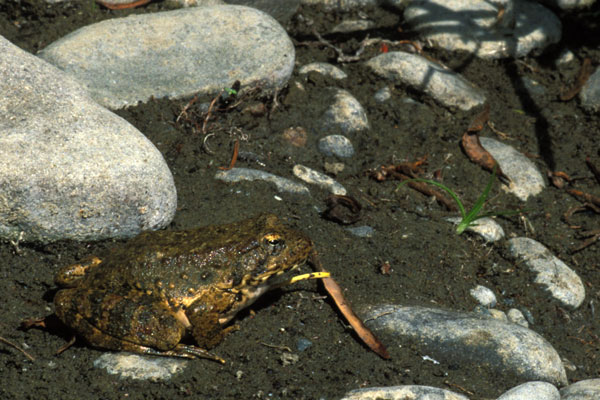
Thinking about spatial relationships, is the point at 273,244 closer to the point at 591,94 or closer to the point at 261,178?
the point at 261,178

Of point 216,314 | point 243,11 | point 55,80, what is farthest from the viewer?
point 243,11

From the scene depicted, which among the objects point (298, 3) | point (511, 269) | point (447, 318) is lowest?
point (511, 269)

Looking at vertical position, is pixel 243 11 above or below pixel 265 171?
above

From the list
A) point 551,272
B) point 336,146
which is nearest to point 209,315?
point 336,146

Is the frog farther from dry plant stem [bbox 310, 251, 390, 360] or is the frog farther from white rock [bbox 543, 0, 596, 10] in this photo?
white rock [bbox 543, 0, 596, 10]

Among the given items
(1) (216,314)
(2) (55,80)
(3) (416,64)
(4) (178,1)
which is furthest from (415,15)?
(1) (216,314)

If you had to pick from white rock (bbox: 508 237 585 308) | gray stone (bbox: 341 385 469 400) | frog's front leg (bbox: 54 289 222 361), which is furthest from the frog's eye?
white rock (bbox: 508 237 585 308)

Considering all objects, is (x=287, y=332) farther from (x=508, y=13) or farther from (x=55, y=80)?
(x=508, y=13)

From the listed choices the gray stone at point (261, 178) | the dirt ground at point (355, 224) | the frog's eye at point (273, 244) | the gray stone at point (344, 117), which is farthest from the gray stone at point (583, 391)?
the gray stone at point (344, 117)
